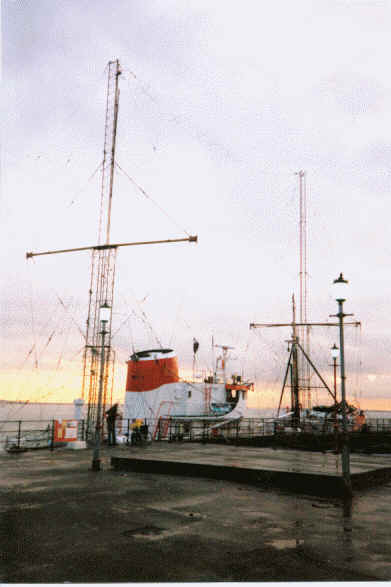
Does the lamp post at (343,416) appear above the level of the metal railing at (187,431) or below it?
above

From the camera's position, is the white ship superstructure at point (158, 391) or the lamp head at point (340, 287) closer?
the lamp head at point (340, 287)

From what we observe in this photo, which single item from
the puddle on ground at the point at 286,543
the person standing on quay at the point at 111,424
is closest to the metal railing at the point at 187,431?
the person standing on quay at the point at 111,424

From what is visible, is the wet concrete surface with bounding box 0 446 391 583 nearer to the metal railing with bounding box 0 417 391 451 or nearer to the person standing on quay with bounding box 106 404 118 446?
the metal railing with bounding box 0 417 391 451

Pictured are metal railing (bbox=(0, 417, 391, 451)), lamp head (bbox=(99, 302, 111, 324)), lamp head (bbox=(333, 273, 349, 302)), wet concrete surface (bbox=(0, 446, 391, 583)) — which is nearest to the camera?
wet concrete surface (bbox=(0, 446, 391, 583))

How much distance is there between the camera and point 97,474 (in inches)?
505

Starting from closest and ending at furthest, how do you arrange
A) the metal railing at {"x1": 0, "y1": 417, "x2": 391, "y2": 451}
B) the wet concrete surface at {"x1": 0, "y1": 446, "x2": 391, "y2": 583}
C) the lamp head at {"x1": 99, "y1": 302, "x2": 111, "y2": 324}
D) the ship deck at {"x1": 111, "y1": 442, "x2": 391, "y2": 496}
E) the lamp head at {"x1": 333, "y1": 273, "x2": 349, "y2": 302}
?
the wet concrete surface at {"x1": 0, "y1": 446, "x2": 391, "y2": 583}
the lamp head at {"x1": 333, "y1": 273, "x2": 349, "y2": 302}
the ship deck at {"x1": 111, "y1": 442, "x2": 391, "y2": 496}
the lamp head at {"x1": 99, "y1": 302, "x2": 111, "y2": 324}
the metal railing at {"x1": 0, "y1": 417, "x2": 391, "y2": 451}

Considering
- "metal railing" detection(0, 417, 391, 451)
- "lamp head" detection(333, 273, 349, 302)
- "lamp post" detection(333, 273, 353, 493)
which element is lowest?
"metal railing" detection(0, 417, 391, 451)

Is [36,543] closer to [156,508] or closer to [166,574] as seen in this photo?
[166,574]

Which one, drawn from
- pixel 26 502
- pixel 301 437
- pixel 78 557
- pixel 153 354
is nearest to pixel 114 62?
pixel 153 354

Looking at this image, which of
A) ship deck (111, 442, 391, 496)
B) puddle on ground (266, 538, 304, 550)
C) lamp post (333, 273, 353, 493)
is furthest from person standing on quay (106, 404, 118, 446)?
→ puddle on ground (266, 538, 304, 550)

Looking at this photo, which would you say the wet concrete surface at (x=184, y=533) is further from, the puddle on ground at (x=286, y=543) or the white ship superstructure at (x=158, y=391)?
the white ship superstructure at (x=158, y=391)

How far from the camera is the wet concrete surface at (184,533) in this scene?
17.3ft

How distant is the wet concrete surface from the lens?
5280 mm

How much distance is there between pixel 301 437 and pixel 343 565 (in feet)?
72.0
